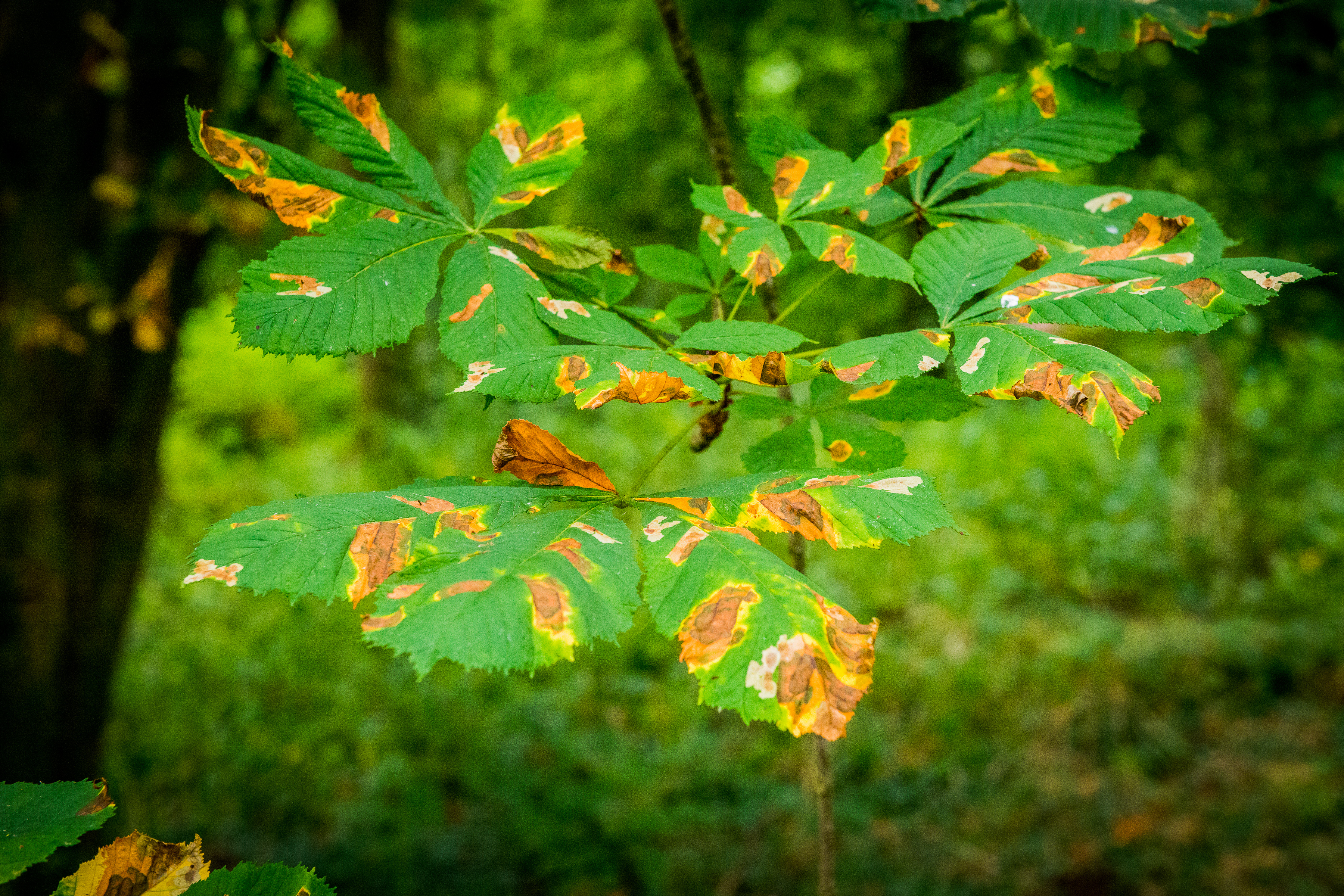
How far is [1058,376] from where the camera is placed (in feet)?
1.86

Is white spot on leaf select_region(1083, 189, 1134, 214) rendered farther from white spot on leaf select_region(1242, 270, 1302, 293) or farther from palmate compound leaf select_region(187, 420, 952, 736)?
palmate compound leaf select_region(187, 420, 952, 736)

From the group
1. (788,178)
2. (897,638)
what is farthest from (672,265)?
(897,638)

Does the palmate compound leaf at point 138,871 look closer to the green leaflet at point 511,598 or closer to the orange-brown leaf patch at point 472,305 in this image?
the green leaflet at point 511,598

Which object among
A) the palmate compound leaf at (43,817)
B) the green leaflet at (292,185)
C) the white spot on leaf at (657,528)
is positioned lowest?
the palmate compound leaf at (43,817)

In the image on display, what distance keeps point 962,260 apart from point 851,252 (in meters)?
0.10

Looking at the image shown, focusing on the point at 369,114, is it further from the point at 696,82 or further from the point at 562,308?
the point at 696,82

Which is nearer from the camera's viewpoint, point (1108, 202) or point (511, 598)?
point (511, 598)

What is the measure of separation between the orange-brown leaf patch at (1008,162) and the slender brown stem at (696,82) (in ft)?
0.94

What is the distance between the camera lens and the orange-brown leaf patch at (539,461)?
64 centimetres

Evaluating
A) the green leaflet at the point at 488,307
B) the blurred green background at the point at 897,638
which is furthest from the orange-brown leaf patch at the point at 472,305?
the blurred green background at the point at 897,638

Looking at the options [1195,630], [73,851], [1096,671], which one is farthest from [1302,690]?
[73,851]

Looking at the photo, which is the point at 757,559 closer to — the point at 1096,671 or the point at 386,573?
the point at 386,573

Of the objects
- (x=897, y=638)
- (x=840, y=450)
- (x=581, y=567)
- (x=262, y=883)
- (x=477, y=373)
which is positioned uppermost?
(x=477, y=373)

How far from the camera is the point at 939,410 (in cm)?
78
